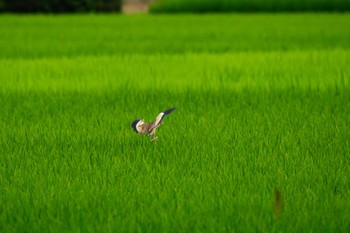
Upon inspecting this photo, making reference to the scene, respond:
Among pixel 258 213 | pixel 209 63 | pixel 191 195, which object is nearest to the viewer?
pixel 258 213

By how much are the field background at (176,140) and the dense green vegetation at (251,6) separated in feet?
26.9

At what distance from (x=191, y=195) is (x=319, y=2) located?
1439 centimetres

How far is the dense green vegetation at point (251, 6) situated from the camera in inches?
640

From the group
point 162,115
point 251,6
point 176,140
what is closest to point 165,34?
point 251,6

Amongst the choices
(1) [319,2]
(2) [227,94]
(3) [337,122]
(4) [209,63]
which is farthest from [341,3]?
(3) [337,122]

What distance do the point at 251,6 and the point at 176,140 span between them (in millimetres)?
13113

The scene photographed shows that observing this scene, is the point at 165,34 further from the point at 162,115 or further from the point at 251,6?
the point at 162,115

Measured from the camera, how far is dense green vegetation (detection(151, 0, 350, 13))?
16266 mm

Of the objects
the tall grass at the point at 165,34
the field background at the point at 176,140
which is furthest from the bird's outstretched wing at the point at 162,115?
the tall grass at the point at 165,34

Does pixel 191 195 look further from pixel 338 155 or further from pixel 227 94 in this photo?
pixel 227 94

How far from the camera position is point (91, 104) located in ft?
15.6

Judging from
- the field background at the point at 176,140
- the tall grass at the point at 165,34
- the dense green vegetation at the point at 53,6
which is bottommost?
the field background at the point at 176,140

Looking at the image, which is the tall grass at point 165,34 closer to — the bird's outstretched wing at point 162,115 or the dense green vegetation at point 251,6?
the dense green vegetation at point 251,6

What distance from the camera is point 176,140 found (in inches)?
137
